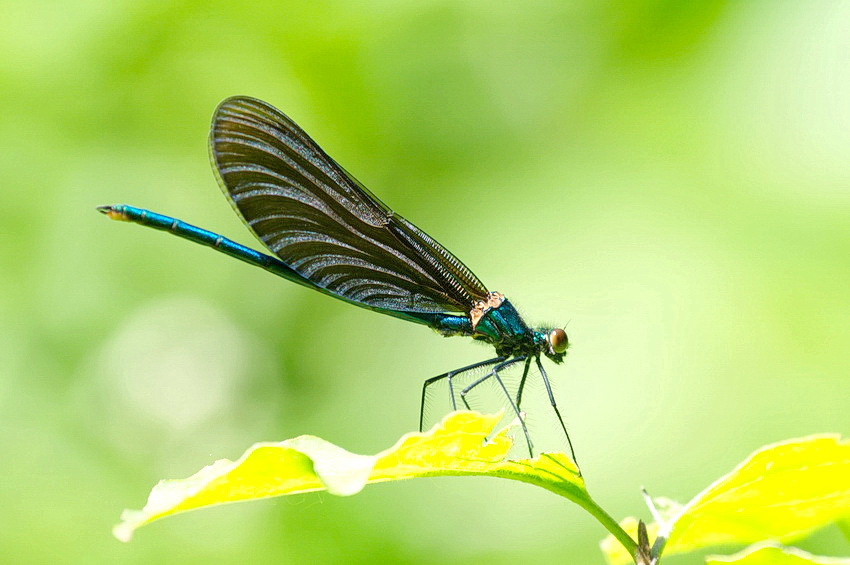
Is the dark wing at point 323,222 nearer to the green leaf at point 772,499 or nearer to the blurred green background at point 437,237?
the blurred green background at point 437,237

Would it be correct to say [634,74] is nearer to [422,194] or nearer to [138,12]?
[422,194]

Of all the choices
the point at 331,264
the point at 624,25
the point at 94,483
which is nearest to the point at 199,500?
the point at 331,264

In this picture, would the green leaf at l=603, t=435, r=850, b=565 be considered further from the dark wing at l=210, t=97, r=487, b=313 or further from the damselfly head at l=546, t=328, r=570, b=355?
the dark wing at l=210, t=97, r=487, b=313

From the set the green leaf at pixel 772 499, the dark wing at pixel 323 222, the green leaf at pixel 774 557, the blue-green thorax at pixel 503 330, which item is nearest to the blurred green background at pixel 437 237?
the blue-green thorax at pixel 503 330

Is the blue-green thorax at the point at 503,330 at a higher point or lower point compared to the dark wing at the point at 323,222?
lower

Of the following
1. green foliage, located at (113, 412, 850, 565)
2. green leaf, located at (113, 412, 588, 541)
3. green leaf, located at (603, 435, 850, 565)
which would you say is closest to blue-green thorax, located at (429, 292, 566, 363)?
green leaf, located at (603, 435, 850, 565)

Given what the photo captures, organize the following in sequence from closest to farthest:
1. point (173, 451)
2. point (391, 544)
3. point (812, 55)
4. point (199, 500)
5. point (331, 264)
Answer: point (199, 500) < point (331, 264) < point (391, 544) < point (173, 451) < point (812, 55)

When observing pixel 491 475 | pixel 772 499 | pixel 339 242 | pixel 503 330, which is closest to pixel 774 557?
pixel 772 499

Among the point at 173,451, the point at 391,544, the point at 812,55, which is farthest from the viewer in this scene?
the point at 812,55

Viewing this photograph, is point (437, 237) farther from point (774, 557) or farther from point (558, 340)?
point (774, 557)
